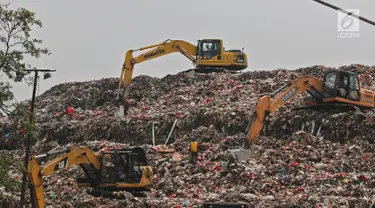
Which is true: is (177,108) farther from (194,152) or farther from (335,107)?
(335,107)

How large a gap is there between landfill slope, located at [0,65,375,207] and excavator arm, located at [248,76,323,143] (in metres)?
0.81

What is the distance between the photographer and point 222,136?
2284cm

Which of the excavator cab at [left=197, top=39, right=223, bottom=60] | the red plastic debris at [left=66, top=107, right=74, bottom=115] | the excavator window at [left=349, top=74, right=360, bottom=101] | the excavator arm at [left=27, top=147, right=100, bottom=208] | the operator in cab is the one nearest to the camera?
the excavator arm at [left=27, top=147, right=100, bottom=208]

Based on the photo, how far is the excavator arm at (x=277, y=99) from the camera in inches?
779

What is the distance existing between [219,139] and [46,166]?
905 centimetres

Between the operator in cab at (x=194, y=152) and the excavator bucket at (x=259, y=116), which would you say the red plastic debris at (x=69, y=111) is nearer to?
the operator in cab at (x=194, y=152)

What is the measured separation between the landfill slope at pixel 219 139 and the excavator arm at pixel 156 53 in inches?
39.3

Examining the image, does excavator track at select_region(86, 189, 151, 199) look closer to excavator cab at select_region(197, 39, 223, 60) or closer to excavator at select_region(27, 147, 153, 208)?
excavator at select_region(27, 147, 153, 208)

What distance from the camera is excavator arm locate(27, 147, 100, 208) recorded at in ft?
45.6

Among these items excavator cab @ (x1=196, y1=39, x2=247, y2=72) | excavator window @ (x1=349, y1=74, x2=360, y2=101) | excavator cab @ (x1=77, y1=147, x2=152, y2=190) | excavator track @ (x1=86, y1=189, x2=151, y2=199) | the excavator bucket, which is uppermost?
excavator cab @ (x1=196, y1=39, x2=247, y2=72)

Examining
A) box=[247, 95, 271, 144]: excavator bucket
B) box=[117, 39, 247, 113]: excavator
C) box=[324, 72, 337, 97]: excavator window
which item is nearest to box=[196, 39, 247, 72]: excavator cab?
box=[117, 39, 247, 113]: excavator

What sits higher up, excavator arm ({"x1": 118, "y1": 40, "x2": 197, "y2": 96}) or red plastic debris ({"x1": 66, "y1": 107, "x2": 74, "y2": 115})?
excavator arm ({"x1": 118, "y1": 40, "x2": 197, "y2": 96})

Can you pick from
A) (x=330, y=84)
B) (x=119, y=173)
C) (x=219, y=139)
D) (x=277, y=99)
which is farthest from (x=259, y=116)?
(x=119, y=173)

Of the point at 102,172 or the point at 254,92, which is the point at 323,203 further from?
the point at 254,92
